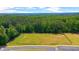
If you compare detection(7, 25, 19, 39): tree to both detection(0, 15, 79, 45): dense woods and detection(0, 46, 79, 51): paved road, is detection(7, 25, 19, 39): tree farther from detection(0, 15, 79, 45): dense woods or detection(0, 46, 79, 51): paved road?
detection(0, 46, 79, 51): paved road

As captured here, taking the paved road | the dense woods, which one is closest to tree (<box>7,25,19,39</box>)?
the dense woods

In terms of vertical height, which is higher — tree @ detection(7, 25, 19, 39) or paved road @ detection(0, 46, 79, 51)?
tree @ detection(7, 25, 19, 39)

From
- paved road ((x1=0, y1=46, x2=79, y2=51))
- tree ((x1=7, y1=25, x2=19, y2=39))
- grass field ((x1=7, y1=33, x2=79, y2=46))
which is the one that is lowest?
paved road ((x1=0, y1=46, x2=79, y2=51))

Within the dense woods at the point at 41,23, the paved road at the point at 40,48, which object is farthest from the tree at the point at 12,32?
the paved road at the point at 40,48

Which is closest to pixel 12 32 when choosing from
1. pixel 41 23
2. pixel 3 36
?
pixel 3 36

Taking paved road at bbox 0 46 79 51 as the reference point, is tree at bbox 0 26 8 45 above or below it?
above

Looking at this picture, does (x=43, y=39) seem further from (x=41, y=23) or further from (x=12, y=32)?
(x=12, y=32)
